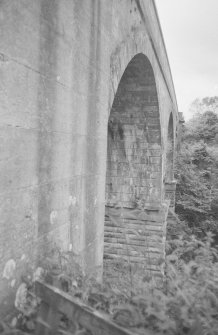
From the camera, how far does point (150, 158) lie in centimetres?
913

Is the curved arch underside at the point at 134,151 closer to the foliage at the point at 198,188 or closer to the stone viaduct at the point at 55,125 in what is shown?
the stone viaduct at the point at 55,125

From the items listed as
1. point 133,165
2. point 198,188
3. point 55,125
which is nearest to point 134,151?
point 133,165

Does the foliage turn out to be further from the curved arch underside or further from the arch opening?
the curved arch underside

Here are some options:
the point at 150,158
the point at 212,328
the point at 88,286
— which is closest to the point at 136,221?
the point at 150,158

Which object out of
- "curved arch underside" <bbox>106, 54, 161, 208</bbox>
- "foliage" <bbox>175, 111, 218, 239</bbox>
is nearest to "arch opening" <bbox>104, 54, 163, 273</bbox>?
"curved arch underside" <bbox>106, 54, 161, 208</bbox>

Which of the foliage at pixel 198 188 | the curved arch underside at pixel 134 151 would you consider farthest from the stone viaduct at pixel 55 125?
the foliage at pixel 198 188

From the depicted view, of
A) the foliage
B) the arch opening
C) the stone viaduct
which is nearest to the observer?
the stone viaduct

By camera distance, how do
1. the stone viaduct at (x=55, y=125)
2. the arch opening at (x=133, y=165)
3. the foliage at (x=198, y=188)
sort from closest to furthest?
the stone viaduct at (x=55, y=125) < the arch opening at (x=133, y=165) < the foliage at (x=198, y=188)

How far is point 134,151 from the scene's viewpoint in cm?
898

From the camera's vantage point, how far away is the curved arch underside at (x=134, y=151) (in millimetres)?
8289

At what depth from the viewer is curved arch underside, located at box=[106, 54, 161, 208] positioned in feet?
27.2

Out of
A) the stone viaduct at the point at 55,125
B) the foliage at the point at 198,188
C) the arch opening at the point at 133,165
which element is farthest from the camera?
the foliage at the point at 198,188

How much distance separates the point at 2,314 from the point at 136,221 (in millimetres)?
7177

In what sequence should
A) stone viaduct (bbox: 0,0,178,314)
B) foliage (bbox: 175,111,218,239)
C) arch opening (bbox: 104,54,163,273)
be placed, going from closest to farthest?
stone viaduct (bbox: 0,0,178,314) → arch opening (bbox: 104,54,163,273) → foliage (bbox: 175,111,218,239)
